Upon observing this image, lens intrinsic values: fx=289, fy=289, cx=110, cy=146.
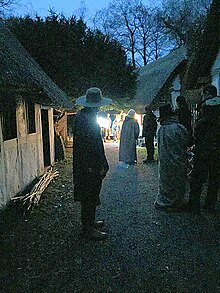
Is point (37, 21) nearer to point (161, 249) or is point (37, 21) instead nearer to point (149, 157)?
point (149, 157)

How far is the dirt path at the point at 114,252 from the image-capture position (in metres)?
2.99

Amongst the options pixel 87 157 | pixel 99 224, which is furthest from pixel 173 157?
pixel 87 157

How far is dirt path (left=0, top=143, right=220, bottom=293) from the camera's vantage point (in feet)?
9.82

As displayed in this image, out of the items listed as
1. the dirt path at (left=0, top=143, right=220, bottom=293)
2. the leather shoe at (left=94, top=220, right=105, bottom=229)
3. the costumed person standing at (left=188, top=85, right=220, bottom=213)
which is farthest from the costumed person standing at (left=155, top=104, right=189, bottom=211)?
the leather shoe at (left=94, top=220, right=105, bottom=229)

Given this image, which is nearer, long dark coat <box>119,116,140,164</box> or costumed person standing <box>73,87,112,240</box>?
costumed person standing <box>73,87,112,240</box>

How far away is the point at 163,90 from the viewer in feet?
57.8

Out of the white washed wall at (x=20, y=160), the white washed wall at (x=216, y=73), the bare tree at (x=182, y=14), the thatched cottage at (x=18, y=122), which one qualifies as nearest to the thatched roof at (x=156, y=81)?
the bare tree at (x=182, y=14)

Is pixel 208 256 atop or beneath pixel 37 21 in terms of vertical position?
beneath

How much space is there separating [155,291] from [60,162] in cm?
916

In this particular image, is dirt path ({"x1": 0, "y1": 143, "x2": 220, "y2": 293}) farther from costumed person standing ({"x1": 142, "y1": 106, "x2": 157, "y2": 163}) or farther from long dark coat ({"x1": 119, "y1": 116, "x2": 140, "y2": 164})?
costumed person standing ({"x1": 142, "y1": 106, "x2": 157, "y2": 163})

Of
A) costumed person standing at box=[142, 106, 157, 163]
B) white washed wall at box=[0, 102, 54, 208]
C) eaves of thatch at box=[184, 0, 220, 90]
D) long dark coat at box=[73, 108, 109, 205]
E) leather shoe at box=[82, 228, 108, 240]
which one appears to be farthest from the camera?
costumed person standing at box=[142, 106, 157, 163]

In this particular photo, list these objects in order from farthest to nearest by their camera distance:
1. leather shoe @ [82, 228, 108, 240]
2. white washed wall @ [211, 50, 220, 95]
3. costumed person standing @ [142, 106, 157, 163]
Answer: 1. costumed person standing @ [142, 106, 157, 163]
2. white washed wall @ [211, 50, 220, 95]
3. leather shoe @ [82, 228, 108, 240]

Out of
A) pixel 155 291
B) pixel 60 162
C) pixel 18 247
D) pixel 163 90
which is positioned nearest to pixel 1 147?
pixel 18 247

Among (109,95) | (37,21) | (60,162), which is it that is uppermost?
(37,21)
